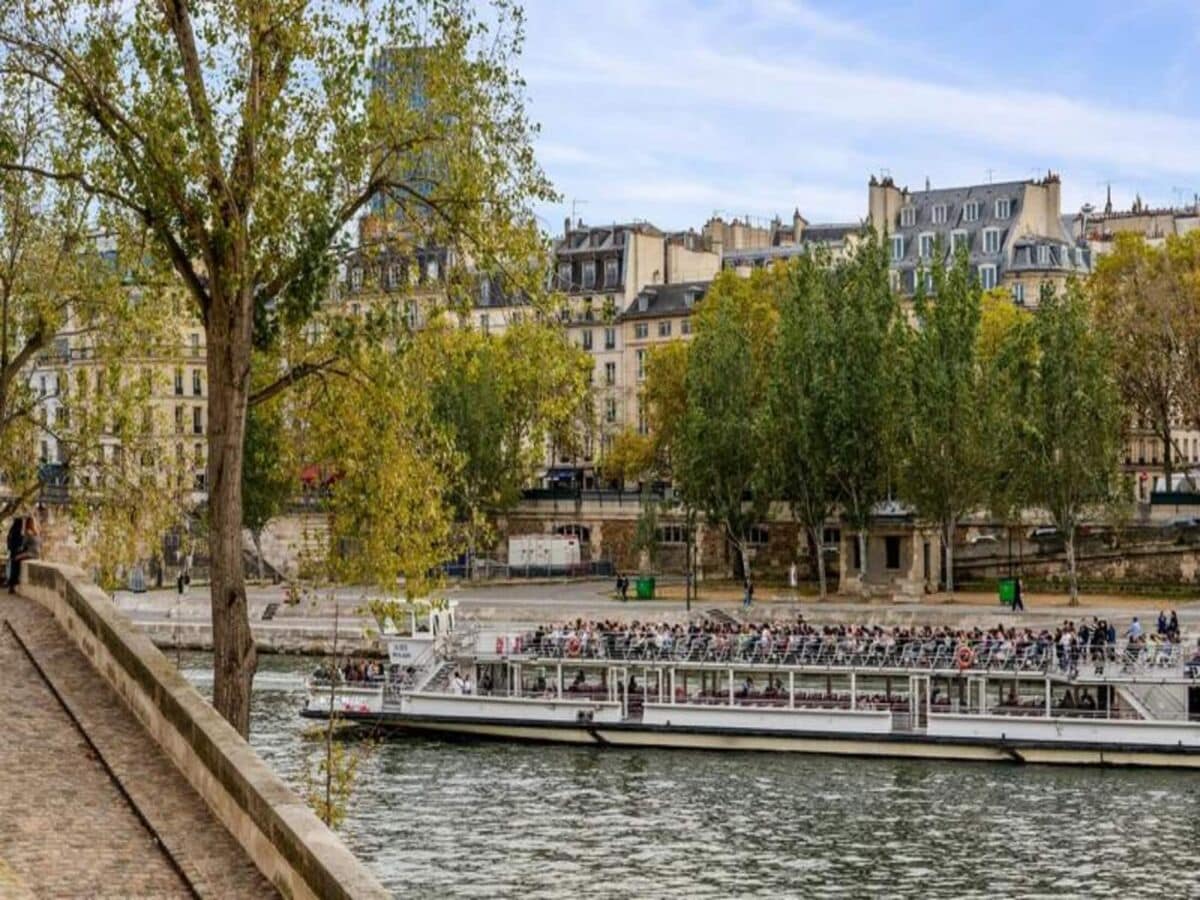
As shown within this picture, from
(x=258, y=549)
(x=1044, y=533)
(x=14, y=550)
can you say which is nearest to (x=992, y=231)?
(x=1044, y=533)

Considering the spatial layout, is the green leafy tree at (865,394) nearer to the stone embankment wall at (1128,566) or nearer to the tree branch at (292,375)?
the stone embankment wall at (1128,566)

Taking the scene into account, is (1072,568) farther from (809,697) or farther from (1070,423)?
(809,697)

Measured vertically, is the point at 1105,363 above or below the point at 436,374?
above

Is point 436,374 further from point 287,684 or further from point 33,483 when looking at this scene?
point 287,684

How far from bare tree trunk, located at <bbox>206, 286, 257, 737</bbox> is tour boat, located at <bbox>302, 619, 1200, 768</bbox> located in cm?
3135

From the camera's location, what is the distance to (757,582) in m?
85.4

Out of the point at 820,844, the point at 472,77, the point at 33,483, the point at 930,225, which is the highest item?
the point at 930,225

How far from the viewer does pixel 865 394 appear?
242 feet

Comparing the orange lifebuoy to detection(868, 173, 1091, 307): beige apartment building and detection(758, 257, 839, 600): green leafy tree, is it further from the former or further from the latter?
detection(868, 173, 1091, 307): beige apartment building

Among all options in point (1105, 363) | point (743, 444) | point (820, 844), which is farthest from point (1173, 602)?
point (820, 844)

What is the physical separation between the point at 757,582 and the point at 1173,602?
18027mm

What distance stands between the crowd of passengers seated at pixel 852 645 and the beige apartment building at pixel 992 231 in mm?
57675

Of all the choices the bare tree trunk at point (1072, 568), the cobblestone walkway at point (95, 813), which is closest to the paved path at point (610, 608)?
the bare tree trunk at point (1072, 568)

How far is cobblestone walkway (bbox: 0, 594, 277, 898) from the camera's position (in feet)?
50.8
